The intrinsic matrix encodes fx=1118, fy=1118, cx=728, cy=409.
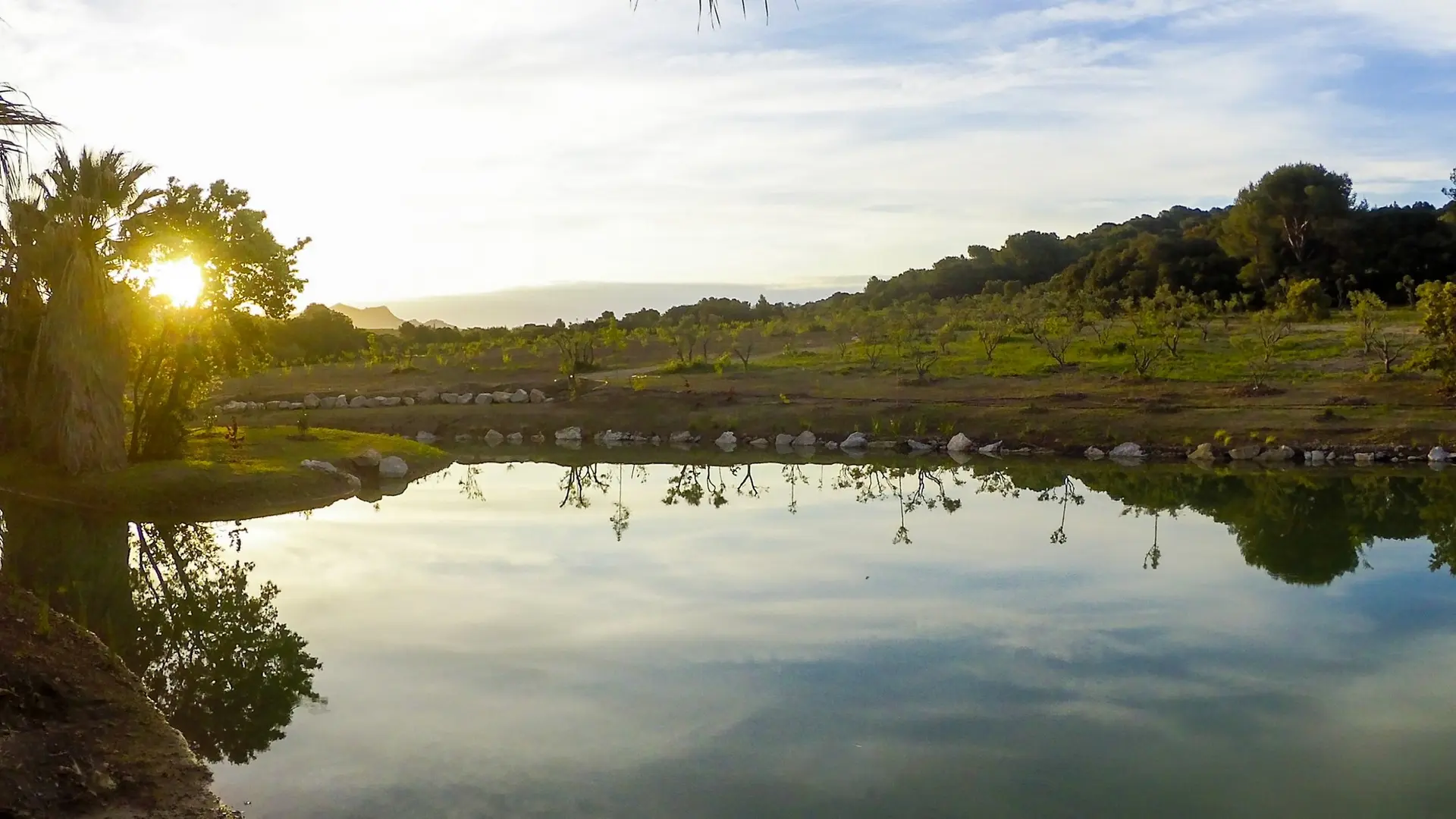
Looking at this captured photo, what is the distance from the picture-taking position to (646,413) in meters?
34.6

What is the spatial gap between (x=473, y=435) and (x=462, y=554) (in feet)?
59.8

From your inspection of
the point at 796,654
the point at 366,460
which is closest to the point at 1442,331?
the point at 796,654

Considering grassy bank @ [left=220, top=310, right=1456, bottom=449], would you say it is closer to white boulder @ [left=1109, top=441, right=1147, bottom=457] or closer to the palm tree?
white boulder @ [left=1109, top=441, right=1147, bottom=457]

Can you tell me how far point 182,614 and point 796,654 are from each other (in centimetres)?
739

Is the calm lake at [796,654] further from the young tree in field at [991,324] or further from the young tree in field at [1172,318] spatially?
the young tree in field at [991,324]

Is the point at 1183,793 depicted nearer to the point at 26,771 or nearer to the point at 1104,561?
the point at 26,771

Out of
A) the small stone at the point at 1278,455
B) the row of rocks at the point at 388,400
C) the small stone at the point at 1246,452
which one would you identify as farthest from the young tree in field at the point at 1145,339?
the row of rocks at the point at 388,400

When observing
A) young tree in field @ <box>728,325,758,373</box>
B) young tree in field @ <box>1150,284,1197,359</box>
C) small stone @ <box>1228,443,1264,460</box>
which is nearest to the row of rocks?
young tree in field @ <box>728,325,758,373</box>

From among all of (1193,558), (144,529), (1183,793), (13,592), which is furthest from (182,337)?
(1183,793)

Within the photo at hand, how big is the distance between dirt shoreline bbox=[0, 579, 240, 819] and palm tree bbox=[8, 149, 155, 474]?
10.9 m

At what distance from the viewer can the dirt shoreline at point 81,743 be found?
6.65 metres

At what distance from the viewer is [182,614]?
1313cm

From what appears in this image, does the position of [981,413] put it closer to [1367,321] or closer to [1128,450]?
[1128,450]

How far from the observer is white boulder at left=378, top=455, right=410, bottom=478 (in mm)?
25188
